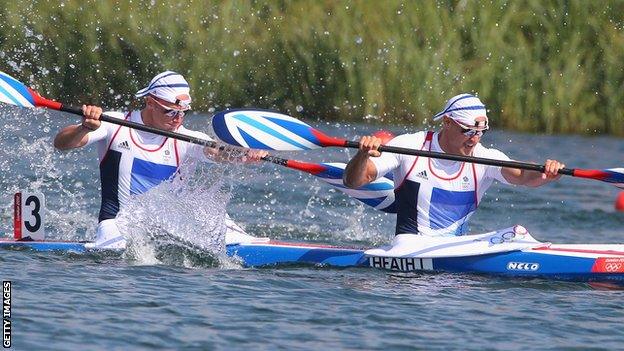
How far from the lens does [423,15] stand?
18828 millimetres

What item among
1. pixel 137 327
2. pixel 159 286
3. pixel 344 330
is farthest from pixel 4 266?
pixel 344 330

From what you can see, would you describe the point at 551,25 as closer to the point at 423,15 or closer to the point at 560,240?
the point at 423,15

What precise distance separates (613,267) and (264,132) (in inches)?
113

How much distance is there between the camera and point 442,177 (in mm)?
10086

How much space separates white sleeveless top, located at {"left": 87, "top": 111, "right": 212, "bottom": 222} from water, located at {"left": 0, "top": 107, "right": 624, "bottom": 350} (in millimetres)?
149

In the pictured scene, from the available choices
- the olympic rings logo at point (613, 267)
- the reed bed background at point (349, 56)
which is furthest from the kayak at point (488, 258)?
the reed bed background at point (349, 56)

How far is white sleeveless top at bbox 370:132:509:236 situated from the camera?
10.1m

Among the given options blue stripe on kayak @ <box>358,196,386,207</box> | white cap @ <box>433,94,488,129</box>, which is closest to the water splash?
blue stripe on kayak @ <box>358,196,386,207</box>

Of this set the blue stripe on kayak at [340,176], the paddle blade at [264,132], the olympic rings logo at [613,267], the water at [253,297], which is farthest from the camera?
the blue stripe on kayak at [340,176]

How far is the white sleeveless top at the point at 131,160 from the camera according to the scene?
10461 mm

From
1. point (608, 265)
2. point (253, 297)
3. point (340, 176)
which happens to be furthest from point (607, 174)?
point (253, 297)

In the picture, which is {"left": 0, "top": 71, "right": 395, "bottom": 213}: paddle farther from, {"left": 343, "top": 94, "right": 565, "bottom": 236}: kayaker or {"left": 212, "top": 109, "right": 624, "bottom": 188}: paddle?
{"left": 343, "top": 94, "right": 565, "bottom": 236}: kayaker

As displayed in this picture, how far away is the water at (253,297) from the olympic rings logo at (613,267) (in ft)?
0.80
